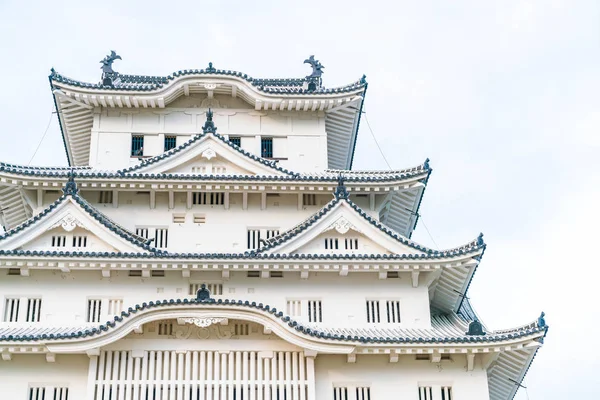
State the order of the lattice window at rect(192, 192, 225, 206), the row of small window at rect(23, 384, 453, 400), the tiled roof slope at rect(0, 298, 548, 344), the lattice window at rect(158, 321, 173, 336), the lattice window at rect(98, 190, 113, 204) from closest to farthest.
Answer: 1. the tiled roof slope at rect(0, 298, 548, 344)
2. the row of small window at rect(23, 384, 453, 400)
3. the lattice window at rect(158, 321, 173, 336)
4. the lattice window at rect(98, 190, 113, 204)
5. the lattice window at rect(192, 192, 225, 206)

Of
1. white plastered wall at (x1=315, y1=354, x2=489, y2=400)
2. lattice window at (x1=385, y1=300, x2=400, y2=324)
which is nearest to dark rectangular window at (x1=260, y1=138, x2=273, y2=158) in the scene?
lattice window at (x1=385, y1=300, x2=400, y2=324)

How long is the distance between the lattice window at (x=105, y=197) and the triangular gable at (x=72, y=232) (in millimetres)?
2204

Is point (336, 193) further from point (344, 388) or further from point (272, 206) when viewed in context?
point (344, 388)

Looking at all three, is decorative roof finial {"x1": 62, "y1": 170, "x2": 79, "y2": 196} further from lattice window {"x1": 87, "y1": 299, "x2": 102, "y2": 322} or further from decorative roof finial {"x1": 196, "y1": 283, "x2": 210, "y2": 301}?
decorative roof finial {"x1": 196, "y1": 283, "x2": 210, "y2": 301}

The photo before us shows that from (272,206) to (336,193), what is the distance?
8.85 ft

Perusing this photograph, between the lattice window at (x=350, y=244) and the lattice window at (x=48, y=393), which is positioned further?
the lattice window at (x=350, y=244)

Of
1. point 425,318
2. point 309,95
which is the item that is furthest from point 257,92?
point 425,318

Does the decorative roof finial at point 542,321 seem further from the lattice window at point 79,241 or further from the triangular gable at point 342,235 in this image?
the lattice window at point 79,241

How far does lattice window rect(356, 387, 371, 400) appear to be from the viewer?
23703mm

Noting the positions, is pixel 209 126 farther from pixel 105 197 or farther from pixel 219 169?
pixel 105 197

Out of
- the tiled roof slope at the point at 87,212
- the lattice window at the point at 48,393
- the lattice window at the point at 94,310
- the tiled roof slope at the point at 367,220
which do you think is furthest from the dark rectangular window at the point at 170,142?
the lattice window at the point at 48,393

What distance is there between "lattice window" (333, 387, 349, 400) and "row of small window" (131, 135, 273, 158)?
31.8ft

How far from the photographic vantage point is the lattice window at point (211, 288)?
25.2 metres

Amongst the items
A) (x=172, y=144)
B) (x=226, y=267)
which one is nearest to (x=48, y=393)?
(x=226, y=267)
